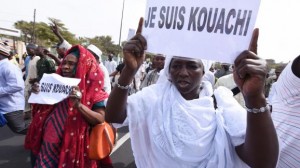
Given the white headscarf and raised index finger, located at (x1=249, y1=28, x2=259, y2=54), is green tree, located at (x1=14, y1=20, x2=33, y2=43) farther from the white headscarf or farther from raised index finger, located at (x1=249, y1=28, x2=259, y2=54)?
raised index finger, located at (x1=249, y1=28, x2=259, y2=54)

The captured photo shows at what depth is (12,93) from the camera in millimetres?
4539

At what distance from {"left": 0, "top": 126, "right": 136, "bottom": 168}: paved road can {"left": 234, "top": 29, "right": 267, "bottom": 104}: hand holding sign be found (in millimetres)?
3783

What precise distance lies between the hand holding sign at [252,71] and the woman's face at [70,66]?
1.77 meters

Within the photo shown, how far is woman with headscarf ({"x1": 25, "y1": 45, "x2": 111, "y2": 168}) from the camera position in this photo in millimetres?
2684

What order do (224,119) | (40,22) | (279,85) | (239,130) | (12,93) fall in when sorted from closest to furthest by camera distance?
1. (239,130)
2. (224,119)
3. (279,85)
4. (12,93)
5. (40,22)

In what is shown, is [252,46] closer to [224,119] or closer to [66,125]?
[224,119]

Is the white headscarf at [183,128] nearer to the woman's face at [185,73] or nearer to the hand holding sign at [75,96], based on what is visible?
the woman's face at [185,73]

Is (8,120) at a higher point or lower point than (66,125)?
lower

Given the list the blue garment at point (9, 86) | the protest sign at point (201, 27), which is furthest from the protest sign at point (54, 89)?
the blue garment at point (9, 86)

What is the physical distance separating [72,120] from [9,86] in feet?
7.08

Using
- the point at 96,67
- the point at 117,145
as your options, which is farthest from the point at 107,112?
the point at 117,145

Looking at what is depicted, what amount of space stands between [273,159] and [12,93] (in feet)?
12.8

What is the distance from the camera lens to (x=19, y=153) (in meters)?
5.17

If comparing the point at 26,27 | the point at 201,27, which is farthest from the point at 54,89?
the point at 26,27
